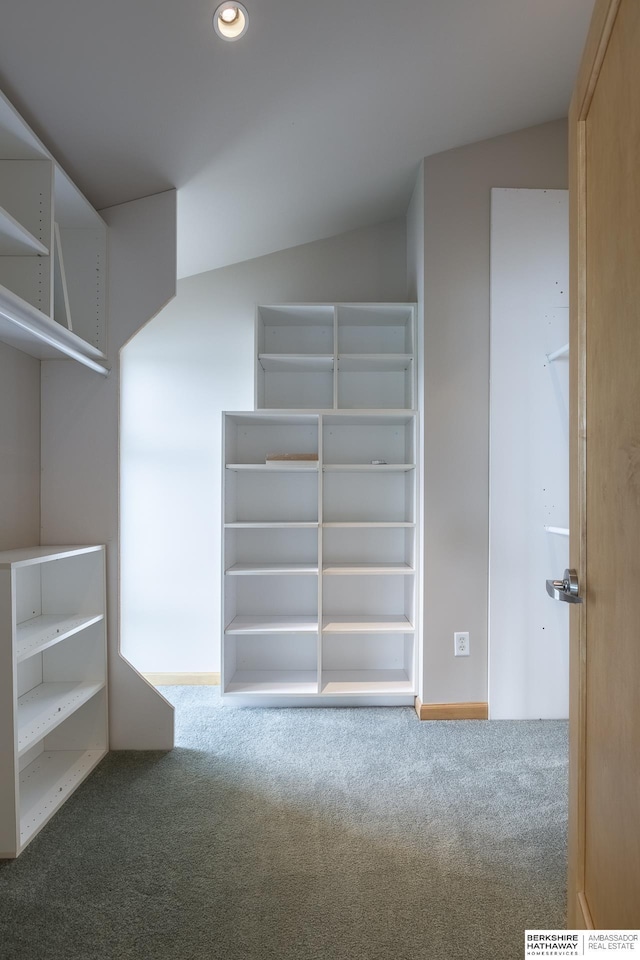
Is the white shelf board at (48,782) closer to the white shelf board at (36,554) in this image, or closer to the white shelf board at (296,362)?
the white shelf board at (36,554)

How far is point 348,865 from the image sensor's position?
160 cm

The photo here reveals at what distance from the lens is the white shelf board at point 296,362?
2836 millimetres

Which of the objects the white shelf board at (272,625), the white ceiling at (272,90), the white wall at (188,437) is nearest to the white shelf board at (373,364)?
the white wall at (188,437)

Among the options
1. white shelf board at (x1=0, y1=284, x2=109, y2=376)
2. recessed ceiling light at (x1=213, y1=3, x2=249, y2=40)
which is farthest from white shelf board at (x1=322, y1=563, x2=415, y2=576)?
recessed ceiling light at (x1=213, y1=3, x2=249, y2=40)

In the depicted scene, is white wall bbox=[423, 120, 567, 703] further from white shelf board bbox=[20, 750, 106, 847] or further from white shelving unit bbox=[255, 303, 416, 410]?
white shelf board bbox=[20, 750, 106, 847]

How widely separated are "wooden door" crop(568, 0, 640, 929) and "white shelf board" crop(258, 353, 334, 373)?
1766 millimetres

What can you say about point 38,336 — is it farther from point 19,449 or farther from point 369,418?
point 369,418

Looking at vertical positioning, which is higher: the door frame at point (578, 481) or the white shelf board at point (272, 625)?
the door frame at point (578, 481)

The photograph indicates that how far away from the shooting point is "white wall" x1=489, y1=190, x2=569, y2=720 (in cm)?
265

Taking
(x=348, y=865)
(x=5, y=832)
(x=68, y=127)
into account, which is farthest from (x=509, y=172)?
(x=5, y=832)

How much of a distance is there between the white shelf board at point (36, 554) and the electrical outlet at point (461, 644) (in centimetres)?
163

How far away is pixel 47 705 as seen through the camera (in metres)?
2.04

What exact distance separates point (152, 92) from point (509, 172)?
1.69 meters

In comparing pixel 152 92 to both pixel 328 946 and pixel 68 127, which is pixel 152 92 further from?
pixel 328 946
